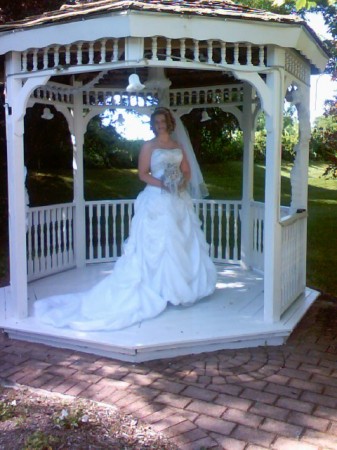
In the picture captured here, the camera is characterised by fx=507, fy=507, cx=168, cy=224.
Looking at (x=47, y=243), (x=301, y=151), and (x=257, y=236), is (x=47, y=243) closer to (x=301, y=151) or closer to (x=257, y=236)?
(x=257, y=236)

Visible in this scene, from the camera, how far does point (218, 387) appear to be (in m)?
3.80

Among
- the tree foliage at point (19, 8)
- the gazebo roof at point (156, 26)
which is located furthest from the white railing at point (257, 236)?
the tree foliage at point (19, 8)

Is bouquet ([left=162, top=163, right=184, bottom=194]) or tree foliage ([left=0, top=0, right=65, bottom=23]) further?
tree foliage ([left=0, top=0, right=65, bottom=23])

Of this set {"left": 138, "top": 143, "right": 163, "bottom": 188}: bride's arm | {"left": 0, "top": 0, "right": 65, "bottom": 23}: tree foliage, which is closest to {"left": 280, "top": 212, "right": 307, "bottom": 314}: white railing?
{"left": 138, "top": 143, "right": 163, "bottom": 188}: bride's arm

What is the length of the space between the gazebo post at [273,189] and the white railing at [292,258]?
0.20m

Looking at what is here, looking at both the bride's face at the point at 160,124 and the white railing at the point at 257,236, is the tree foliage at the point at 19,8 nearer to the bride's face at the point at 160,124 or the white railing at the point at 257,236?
the bride's face at the point at 160,124

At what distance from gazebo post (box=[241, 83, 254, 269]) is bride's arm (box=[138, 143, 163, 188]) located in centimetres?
199

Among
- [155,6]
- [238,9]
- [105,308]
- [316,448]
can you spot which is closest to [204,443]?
[316,448]

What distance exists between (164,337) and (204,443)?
4.65 feet

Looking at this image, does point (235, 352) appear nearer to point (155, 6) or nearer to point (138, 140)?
point (155, 6)

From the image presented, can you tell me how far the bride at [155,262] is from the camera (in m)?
4.87

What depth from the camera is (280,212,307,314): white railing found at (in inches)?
199

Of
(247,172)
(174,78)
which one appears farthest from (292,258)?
(174,78)

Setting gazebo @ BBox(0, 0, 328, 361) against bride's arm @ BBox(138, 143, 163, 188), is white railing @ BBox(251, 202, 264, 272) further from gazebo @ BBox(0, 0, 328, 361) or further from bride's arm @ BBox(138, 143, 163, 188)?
bride's arm @ BBox(138, 143, 163, 188)
